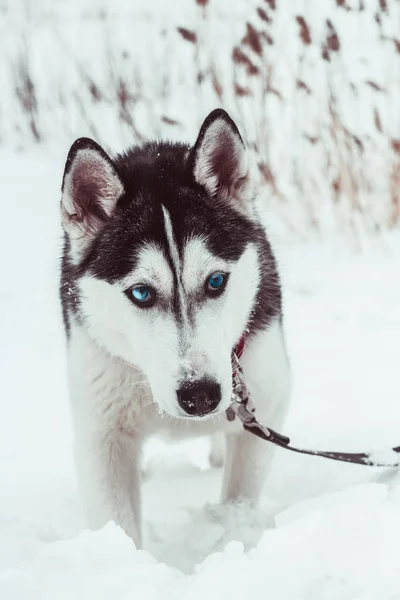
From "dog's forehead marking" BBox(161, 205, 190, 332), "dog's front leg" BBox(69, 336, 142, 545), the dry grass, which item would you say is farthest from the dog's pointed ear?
the dry grass

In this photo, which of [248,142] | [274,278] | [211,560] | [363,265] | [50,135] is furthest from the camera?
[50,135]

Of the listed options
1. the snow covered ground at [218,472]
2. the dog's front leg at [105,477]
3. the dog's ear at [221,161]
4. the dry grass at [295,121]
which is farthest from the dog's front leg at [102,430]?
the dry grass at [295,121]

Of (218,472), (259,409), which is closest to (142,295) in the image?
(259,409)

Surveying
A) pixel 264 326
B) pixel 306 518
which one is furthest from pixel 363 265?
pixel 306 518

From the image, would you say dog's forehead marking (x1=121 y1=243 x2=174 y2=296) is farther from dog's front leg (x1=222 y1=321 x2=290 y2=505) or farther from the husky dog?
dog's front leg (x1=222 y1=321 x2=290 y2=505)

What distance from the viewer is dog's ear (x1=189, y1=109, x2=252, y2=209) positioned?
6.70 ft

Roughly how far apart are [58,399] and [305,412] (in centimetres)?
133

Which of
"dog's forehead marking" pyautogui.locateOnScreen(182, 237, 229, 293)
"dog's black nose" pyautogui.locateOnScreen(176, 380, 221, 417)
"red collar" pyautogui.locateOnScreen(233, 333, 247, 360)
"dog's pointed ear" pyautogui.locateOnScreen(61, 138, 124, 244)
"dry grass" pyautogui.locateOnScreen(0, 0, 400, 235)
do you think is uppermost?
"dry grass" pyautogui.locateOnScreen(0, 0, 400, 235)

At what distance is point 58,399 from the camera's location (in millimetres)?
3684

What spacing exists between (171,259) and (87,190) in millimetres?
376

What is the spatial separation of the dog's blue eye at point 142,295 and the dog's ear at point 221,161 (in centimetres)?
44

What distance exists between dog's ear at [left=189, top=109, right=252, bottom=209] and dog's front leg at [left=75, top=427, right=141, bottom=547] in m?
0.86

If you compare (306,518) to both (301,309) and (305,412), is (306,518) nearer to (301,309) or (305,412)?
(305,412)

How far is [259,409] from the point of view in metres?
2.31
